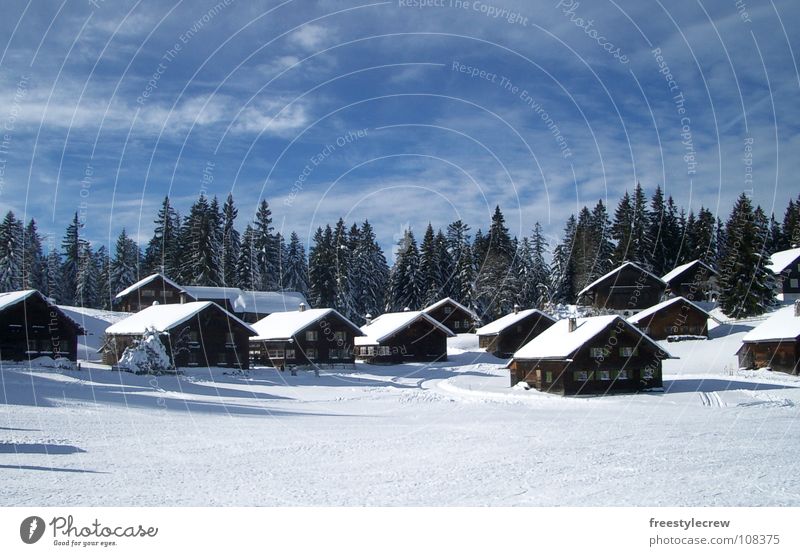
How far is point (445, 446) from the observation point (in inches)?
979

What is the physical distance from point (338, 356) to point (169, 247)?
45.9 meters

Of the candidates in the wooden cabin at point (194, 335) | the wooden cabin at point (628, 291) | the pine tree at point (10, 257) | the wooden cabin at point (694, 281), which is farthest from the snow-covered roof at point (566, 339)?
the pine tree at point (10, 257)

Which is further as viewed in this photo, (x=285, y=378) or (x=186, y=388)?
(x=285, y=378)

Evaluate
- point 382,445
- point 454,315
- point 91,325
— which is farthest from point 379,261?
point 382,445

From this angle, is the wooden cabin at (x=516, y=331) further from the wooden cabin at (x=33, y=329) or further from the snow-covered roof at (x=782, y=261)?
the wooden cabin at (x=33, y=329)

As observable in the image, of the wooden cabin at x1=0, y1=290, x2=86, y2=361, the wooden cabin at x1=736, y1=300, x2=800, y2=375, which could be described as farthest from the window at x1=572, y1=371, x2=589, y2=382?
the wooden cabin at x1=0, y1=290, x2=86, y2=361

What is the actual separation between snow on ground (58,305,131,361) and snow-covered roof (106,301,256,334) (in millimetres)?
7883

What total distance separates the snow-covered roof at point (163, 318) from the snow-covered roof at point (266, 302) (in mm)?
26690

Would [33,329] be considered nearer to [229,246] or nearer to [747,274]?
[229,246]

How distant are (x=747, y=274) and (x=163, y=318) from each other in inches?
Result: 2467

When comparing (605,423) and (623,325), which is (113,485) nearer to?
(605,423)

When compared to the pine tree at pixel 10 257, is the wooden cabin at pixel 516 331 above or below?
below

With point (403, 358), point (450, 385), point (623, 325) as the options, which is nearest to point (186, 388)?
point (450, 385)
